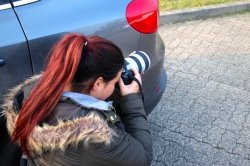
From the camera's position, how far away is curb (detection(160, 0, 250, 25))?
539 cm

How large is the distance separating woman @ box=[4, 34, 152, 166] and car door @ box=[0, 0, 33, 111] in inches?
20.1

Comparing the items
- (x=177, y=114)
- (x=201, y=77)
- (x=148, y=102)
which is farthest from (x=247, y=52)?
(x=148, y=102)

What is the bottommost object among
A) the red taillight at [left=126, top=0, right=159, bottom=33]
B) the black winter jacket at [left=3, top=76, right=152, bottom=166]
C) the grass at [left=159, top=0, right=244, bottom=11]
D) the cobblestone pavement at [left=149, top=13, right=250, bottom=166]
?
the cobblestone pavement at [left=149, top=13, right=250, bottom=166]

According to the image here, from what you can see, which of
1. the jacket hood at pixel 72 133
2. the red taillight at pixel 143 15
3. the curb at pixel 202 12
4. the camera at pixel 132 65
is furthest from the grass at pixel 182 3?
the jacket hood at pixel 72 133

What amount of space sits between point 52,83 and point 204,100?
2.33 meters

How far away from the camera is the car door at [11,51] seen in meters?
1.99

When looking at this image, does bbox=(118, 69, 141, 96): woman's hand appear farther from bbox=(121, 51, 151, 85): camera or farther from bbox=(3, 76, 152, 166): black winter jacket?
bbox=(3, 76, 152, 166): black winter jacket

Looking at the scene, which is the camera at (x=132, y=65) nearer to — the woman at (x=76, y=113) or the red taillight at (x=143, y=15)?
the woman at (x=76, y=113)

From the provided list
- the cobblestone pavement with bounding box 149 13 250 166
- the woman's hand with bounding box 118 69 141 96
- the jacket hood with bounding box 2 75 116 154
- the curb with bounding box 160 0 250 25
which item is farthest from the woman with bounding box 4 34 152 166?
the curb with bounding box 160 0 250 25

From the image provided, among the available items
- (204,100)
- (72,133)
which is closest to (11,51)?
(72,133)

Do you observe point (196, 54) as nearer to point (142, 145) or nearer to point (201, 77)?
point (201, 77)

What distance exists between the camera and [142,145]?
1.68 metres

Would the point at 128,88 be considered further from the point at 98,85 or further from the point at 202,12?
the point at 202,12

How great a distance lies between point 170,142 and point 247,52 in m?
1.96
